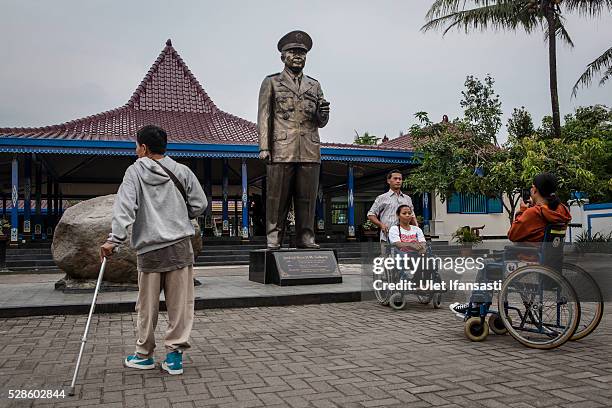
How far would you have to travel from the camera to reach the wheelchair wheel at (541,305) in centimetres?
394

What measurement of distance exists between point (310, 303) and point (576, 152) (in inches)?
395

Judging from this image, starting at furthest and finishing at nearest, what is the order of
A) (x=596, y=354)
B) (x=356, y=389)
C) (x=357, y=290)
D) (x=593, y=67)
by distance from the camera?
(x=593, y=67) → (x=357, y=290) → (x=596, y=354) → (x=356, y=389)

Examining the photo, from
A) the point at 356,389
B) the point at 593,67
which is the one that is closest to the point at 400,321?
the point at 356,389

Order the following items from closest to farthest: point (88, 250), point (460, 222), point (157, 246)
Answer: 1. point (157, 246)
2. point (88, 250)
3. point (460, 222)

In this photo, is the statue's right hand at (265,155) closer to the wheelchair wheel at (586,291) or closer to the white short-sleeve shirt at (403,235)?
the white short-sleeve shirt at (403,235)

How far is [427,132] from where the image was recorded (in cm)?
1719

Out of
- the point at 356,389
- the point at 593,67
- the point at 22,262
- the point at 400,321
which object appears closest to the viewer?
the point at 356,389

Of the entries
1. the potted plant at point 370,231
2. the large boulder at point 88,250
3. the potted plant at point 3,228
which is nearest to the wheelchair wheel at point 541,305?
the large boulder at point 88,250

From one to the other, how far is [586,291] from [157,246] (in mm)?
3006

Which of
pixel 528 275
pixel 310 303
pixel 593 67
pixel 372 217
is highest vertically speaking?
pixel 593 67

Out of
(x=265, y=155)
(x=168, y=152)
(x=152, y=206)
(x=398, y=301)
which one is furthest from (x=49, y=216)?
(x=152, y=206)

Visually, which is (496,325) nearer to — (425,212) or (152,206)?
(152,206)

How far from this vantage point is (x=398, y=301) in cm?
609

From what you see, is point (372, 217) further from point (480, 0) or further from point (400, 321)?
point (480, 0)
